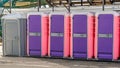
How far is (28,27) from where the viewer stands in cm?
1669

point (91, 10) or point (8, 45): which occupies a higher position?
point (91, 10)

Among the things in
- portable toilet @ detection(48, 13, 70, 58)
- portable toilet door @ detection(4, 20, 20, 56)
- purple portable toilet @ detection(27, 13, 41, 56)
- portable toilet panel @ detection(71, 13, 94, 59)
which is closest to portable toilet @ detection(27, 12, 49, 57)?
purple portable toilet @ detection(27, 13, 41, 56)

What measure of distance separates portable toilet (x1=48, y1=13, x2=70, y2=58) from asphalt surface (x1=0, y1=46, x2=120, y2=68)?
38 centimetres

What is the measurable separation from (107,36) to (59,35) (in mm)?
2185

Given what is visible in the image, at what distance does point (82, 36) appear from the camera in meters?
Answer: 15.4

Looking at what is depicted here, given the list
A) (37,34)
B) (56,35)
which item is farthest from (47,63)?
(37,34)

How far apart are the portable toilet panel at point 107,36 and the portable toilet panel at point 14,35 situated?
3595 mm

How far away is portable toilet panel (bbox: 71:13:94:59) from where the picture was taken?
15305 millimetres

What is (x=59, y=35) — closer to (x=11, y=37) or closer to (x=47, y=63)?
(x=47, y=63)

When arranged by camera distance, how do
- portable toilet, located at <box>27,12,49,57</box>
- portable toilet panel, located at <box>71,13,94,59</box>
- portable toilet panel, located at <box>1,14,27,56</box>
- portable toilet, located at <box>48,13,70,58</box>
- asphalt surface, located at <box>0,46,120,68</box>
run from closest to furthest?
1. asphalt surface, located at <box>0,46,120,68</box>
2. portable toilet panel, located at <box>71,13,94,59</box>
3. portable toilet, located at <box>48,13,70,58</box>
4. portable toilet, located at <box>27,12,49,57</box>
5. portable toilet panel, located at <box>1,14,27,56</box>

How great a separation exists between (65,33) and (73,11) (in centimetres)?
112

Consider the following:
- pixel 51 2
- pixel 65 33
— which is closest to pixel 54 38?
pixel 65 33

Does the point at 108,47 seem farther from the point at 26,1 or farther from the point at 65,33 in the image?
the point at 26,1

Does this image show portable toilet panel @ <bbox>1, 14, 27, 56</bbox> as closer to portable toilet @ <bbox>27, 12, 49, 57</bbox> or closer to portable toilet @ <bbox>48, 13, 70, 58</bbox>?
portable toilet @ <bbox>27, 12, 49, 57</bbox>
